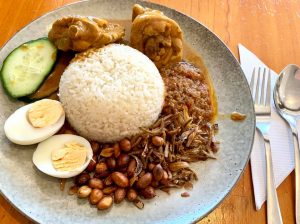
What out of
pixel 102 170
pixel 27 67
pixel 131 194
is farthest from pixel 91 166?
pixel 27 67

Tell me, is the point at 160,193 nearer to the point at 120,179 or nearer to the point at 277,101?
the point at 120,179

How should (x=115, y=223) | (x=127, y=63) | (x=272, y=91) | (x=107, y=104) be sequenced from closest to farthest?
(x=115, y=223)
(x=107, y=104)
(x=127, y=63)
(x=272, y=91)

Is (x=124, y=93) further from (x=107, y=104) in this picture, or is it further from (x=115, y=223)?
(x=115, y=223)

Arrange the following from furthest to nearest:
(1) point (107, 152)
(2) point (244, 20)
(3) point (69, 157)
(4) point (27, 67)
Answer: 1. (2) point (244, 20)
2. (4) point (27, 67)
3. (1) point (107, 152)
4. (3) point (69, 157)

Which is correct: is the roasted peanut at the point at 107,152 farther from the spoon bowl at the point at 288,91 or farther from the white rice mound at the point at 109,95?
the spoon bowl at the point at 288,91

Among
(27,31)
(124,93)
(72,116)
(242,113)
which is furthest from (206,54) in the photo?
(27,31)

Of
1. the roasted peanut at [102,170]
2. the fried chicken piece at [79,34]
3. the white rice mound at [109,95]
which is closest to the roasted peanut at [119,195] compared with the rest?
the roasted peanut at [102,170]

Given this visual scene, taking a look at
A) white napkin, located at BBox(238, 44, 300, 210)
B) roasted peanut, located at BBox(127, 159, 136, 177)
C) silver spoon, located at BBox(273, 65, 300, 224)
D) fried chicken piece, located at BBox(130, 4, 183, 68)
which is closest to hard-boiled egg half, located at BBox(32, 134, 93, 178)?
roasted peanut, located at BBox(127, 159, 136, 177)

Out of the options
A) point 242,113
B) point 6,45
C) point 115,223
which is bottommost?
point 115,223
